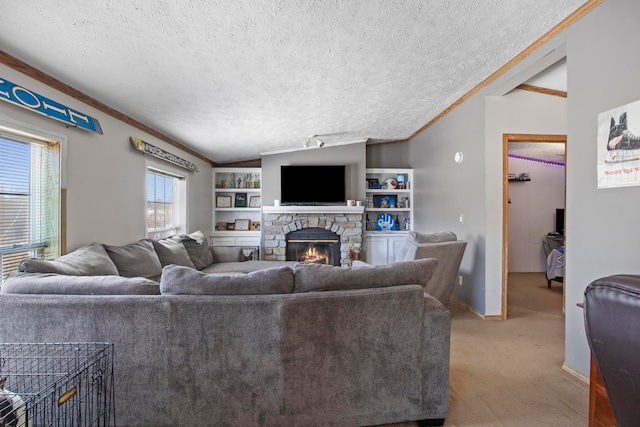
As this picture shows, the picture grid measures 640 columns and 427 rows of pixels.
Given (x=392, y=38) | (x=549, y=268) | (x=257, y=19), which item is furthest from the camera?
(x=549, y=268)

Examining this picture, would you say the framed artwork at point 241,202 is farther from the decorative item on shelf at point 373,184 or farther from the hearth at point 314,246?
the decorative item on shelf at point 373,184

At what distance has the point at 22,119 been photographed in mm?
2059

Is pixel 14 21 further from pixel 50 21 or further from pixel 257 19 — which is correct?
pixel 257 19

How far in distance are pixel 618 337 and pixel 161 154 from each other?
4.29 m

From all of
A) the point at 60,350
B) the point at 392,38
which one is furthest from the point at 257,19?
the point at 60,350

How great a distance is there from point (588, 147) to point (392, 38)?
1.56m

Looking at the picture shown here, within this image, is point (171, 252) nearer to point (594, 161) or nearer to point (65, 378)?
point (65, 378)

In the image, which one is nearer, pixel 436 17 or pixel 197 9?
pixel 197 9

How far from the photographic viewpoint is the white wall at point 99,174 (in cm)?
225

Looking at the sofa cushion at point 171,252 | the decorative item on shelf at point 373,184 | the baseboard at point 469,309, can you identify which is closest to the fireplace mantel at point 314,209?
the decorative item on shelf at point 373,184

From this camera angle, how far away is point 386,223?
602cm

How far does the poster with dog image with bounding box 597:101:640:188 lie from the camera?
1.71 metres

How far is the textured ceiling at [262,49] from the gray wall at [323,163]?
202 centimetres

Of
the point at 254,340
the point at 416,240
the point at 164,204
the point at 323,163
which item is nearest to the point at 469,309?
the point at 416,240
